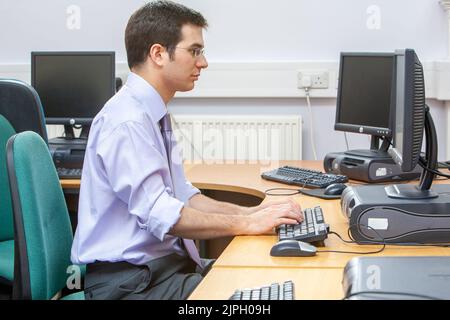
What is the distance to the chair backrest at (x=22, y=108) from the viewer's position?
2.63 meters

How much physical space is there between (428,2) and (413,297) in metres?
2.70

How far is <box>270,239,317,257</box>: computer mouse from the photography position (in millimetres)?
1632

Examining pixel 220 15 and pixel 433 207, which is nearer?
pixel 433 207

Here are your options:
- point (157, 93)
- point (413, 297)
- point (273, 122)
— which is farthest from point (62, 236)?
point (273, 122)

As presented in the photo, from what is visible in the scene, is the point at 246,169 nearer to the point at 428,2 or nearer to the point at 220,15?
the point at 220,15

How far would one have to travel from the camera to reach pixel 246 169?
10.2ft

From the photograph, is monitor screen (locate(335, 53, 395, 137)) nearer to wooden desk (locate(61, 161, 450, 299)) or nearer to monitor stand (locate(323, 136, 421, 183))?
monitor stand (locate(323, 136, 421, 183))

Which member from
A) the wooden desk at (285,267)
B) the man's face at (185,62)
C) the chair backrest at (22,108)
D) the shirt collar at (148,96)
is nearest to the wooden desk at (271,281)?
the wooden desk at (285,267)

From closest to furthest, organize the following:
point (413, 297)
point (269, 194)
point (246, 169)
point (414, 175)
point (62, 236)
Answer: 1. point (413, 297)
2. point (62, 236)
3. point (269, 194)
4. point (414, 175)
5. point (246, 169)

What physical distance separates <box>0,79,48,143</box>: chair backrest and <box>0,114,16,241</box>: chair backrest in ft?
0.21

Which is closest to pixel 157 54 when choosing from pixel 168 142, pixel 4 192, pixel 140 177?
pixel 168 142

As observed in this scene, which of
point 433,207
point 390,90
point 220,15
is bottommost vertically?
point 433,207

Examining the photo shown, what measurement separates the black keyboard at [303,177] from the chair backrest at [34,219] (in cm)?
104

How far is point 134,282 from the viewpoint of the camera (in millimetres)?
1817
